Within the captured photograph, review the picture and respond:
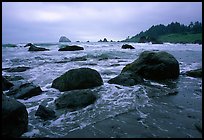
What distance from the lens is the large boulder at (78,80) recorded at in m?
8.70

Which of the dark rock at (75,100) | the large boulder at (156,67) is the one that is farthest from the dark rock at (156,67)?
the dark rock at (75,100)

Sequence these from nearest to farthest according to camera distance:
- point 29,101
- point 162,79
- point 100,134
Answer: point 100,134 < point 29,101 < point 162,79

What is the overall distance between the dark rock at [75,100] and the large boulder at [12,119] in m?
1.79

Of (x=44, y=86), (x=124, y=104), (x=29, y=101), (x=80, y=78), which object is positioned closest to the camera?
(x=124, y=104)

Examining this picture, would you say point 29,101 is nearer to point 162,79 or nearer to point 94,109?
point 94,109

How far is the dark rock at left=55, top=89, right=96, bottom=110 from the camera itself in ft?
21.6

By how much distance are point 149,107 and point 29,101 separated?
389 centimetres

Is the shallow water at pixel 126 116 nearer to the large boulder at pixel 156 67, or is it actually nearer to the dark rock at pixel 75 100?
the dark rock at pixel 75 100

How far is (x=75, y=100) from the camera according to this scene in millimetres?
6727

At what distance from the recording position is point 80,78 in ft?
29.0

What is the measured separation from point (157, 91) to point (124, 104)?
2.04 meters

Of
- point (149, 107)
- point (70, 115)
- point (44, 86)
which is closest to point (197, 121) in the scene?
point (149, 107)

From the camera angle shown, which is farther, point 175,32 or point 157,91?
point 175,32

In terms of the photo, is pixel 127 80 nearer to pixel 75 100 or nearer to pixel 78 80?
pixel 78 80
